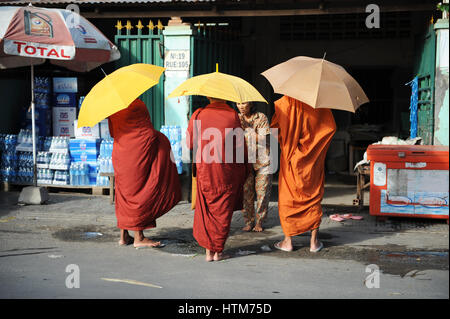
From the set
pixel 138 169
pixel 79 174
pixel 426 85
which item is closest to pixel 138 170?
pixel 138 169

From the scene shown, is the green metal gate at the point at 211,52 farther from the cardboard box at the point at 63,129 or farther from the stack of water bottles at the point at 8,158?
the stack of water bottles at the point at 8,158

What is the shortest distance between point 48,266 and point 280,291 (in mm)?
2351

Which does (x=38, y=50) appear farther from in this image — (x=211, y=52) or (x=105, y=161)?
(x=211, y=52)

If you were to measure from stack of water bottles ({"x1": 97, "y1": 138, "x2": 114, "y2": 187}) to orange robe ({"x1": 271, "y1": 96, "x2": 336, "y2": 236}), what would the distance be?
3.82 metres

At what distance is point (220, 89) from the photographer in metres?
5.79

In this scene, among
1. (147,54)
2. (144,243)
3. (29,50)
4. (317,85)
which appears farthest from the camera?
(147,54)

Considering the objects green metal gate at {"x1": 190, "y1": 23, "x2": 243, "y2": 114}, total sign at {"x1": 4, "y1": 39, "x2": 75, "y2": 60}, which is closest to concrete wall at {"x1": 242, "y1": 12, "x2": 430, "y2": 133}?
green metal gate at {"x1": 190, "y1": 23, "x2": 243, "y2": 114}

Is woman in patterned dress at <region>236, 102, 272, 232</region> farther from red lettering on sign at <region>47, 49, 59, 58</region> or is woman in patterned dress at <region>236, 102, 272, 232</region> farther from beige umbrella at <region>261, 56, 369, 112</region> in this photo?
red lettering on sign at <region>47, 49, 59, 58</region>

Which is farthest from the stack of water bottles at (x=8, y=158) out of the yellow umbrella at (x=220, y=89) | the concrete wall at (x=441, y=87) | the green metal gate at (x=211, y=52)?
the concrete wall at (x=441, y=87)

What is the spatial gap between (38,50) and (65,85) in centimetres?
216

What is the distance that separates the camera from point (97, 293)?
4797mm

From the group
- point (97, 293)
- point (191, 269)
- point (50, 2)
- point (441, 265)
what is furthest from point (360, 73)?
point (97, 293)

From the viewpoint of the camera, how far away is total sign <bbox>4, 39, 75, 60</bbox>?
7.69 metres
